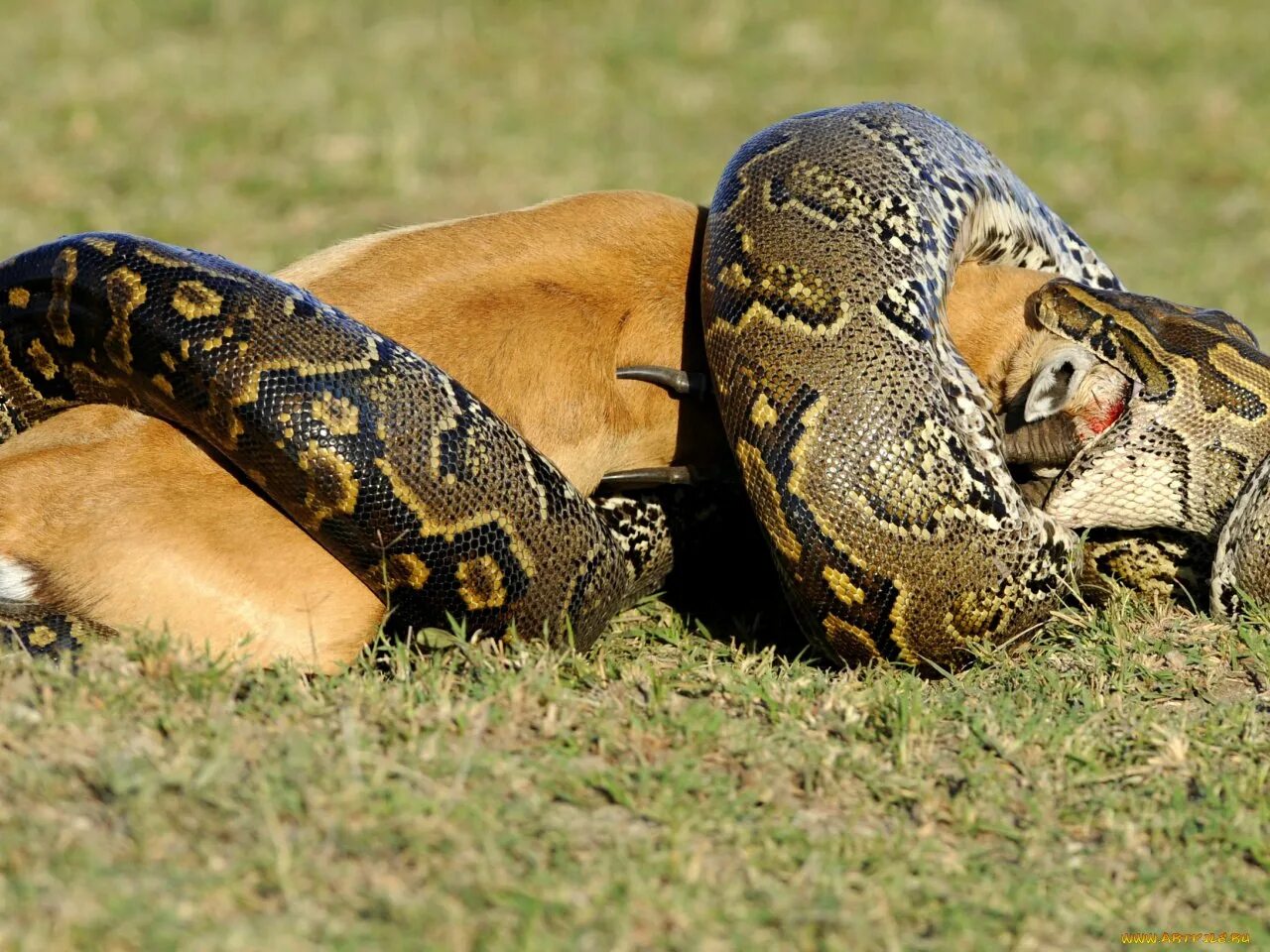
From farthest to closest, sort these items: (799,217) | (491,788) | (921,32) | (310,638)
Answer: (921,32) < (799,217) < (310,638) < (491,788)

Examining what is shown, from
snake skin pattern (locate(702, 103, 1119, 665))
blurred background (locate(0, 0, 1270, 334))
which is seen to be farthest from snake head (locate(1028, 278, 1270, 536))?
blurred background (locate(0, 0, 1270, 334))

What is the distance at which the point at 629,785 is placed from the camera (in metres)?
4.06

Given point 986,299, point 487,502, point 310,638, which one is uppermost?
point 986,299

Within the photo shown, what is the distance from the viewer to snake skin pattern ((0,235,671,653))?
464 cm

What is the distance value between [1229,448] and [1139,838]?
6.78 ft

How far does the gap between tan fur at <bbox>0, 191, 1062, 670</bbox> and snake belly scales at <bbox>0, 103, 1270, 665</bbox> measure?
140mm

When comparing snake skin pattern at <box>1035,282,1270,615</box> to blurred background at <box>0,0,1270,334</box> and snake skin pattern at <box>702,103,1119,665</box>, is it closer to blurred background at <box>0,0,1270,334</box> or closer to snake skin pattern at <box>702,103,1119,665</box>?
snake skin pattern at <box>702,103,1119,665</box>

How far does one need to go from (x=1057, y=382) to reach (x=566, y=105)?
29.0 feet

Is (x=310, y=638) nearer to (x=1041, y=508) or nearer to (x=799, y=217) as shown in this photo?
(x=799, y=217)

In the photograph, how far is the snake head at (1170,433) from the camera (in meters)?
5.58

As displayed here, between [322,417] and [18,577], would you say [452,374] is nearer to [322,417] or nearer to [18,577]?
[322,417]

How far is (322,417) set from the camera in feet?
15.1

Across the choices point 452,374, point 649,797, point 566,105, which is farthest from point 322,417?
point 566,105

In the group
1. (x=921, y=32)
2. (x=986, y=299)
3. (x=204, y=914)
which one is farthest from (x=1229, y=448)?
(x=921, y=32)
